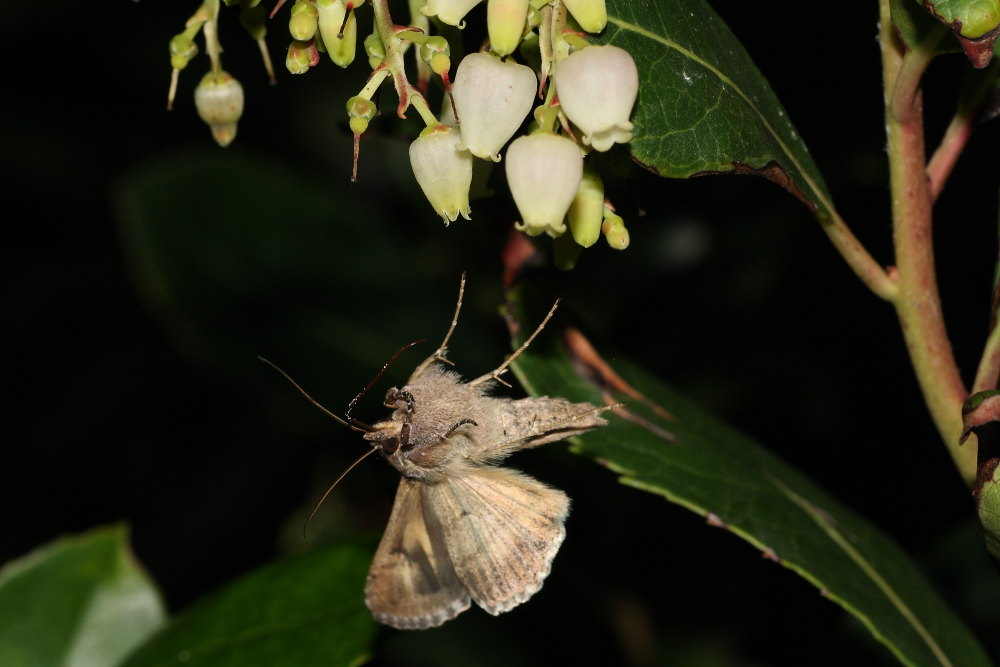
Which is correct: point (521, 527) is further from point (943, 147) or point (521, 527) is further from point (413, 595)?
point (943, 147)

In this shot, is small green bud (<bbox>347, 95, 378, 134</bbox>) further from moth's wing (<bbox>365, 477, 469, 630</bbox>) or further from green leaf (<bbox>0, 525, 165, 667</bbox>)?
green leaf (<bbox>0, 525, 165, 667</bbox>)

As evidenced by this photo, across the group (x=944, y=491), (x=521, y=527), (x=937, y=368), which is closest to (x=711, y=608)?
(x=944, y=491)

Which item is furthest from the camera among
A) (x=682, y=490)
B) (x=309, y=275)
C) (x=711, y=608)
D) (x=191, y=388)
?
(x=191, y=388)

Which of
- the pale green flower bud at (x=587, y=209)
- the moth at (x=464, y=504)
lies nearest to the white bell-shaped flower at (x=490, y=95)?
the pale green flower bud at (x=587, y=209)

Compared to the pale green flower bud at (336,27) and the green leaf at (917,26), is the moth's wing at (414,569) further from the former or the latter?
the green leaf at (917,26)

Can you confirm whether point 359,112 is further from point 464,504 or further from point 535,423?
point 464,504

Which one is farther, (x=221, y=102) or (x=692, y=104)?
(x=221, y=102)

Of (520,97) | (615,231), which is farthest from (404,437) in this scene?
(520,97)
